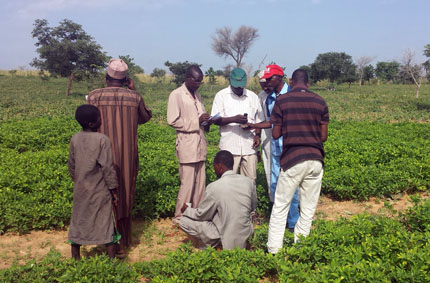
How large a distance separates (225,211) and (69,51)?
2956 cm

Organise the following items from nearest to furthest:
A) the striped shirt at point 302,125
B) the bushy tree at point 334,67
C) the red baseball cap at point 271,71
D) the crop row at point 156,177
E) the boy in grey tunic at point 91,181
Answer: the boy in grey tunic at point 91,181
the striped shirt at point 302,125
the red baseball cap at point 271,71
the crop row at point 156,177
the bushy tree at point 334,67

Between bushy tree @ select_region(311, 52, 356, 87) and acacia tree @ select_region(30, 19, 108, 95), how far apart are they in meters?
30.4

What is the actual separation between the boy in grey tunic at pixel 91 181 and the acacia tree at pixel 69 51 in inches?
1077

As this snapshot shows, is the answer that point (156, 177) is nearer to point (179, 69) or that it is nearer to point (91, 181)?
point (91, 181)

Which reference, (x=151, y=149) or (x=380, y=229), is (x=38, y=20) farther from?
(x=380, y=229)

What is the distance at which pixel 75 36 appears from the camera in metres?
31.0

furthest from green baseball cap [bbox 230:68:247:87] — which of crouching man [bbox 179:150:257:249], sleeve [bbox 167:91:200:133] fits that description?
crouching man [bbox 179:150:257:249]

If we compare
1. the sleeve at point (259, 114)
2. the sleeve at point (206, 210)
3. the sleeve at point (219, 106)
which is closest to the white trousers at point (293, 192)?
the sleeve at point (206, 210)

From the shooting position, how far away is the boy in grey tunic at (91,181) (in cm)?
348

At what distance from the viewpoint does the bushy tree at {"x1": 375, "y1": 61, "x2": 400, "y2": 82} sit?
63.5 metres

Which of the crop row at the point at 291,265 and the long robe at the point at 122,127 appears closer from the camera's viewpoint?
the crop row at the point at 291,265

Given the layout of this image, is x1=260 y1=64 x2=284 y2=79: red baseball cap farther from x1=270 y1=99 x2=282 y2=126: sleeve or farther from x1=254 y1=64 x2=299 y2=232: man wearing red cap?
x1=270 y1=99 x2=282 y2=126: sleeve

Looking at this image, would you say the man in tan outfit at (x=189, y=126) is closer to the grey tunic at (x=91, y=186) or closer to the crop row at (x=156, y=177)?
the crop row at (x=156, y=177)

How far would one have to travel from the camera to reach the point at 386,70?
65875mm
